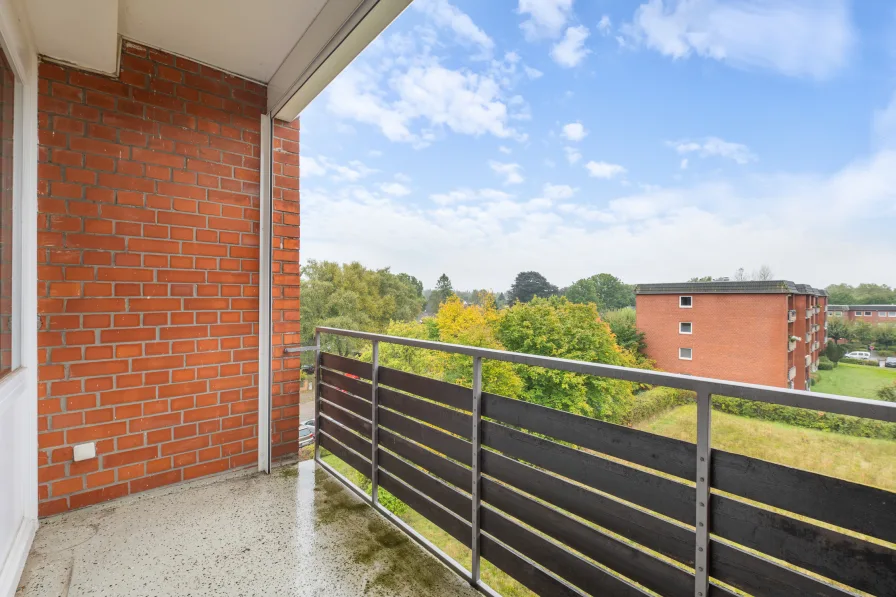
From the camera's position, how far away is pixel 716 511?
37.0 inches

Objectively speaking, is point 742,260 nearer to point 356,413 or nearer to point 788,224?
point 788,224

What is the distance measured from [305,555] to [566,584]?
1104 millimetres

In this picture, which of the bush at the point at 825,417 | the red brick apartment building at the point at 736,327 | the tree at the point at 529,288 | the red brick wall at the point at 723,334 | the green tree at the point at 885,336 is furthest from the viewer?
the tree at the point at 529,288

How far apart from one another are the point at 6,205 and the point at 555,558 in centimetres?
244

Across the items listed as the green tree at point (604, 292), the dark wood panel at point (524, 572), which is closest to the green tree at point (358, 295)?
the green tree at point (604, 292)

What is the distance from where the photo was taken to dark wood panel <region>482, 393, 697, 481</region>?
1001 millimetres

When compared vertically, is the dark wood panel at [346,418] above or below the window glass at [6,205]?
below

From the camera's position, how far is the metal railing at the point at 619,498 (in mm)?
806

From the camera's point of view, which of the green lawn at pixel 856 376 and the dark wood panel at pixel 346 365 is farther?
the dark wood panel at pixel 346 365

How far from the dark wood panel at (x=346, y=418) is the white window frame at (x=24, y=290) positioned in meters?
1.34

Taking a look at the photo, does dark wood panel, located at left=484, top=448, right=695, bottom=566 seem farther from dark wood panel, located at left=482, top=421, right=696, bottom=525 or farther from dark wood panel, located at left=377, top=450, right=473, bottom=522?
dark wood panel, located at left=377, top=450, right=473, bottom=522

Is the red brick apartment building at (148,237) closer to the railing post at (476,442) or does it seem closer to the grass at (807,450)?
the railing post at (476,442)

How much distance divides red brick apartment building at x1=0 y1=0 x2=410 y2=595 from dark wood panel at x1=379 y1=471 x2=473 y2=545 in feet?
3.10

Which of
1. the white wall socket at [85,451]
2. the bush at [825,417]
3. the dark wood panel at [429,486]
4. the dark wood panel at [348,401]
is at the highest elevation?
the bush at [825,417]
